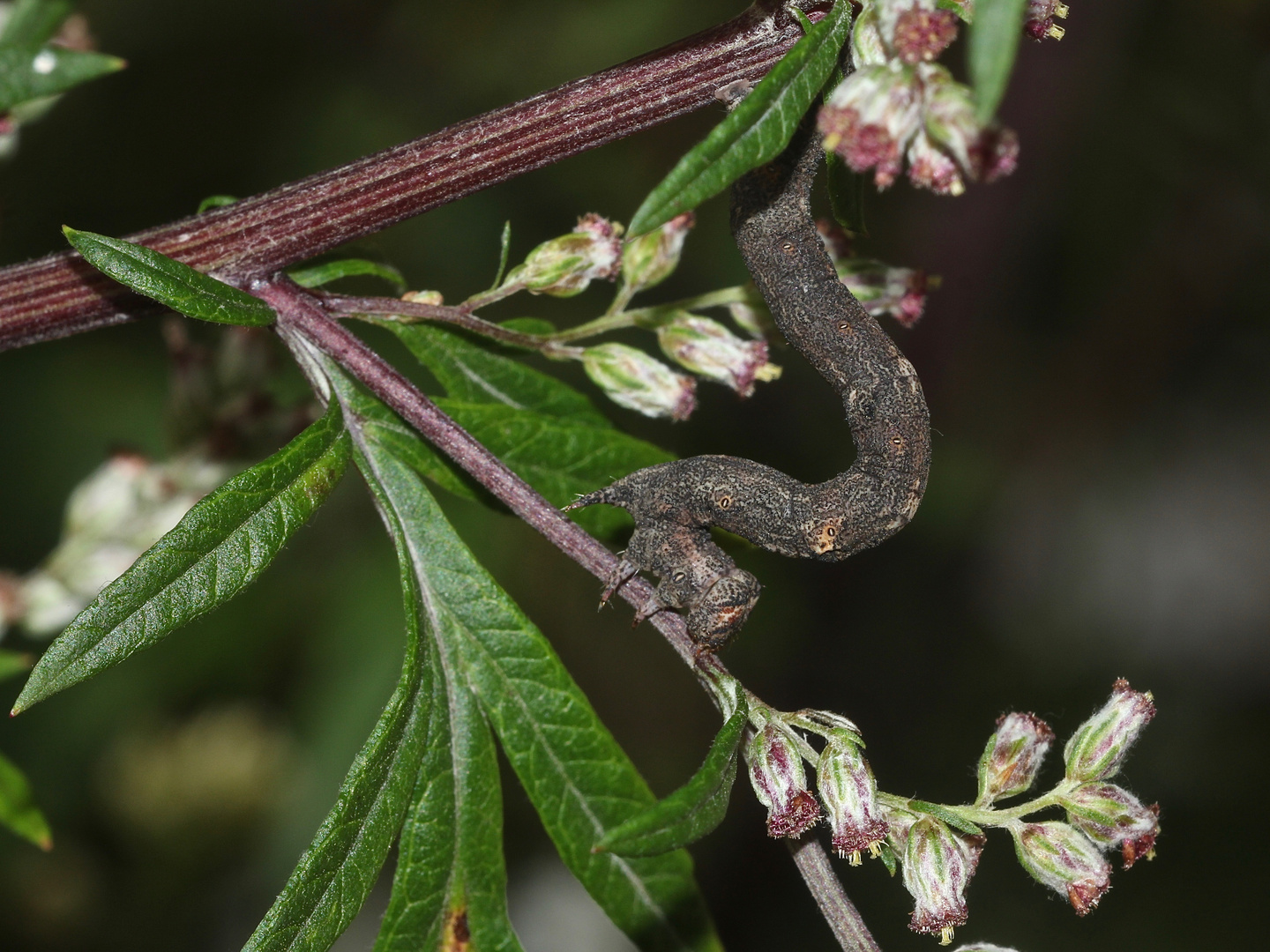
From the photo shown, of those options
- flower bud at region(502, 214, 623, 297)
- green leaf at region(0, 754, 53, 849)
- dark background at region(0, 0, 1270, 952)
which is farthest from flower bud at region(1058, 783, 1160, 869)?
dark background at region(0, 0, 1270, 952)

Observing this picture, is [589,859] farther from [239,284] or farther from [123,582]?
[239,284]

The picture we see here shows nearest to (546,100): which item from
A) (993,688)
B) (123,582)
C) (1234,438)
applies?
(123,582)

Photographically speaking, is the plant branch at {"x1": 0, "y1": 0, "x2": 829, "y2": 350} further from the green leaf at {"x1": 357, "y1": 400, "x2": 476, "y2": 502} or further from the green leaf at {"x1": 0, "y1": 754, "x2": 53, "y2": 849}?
the green leaf at {"x1": 0, "y1": 754, "x2": 53, "y2": 849}

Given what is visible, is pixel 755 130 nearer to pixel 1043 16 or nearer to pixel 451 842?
pixel 1043 16

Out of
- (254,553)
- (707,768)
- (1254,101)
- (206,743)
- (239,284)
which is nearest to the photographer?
(707,768)

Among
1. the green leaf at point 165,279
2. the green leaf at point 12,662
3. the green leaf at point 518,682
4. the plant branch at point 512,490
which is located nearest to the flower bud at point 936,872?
the plant branch at point 512,490

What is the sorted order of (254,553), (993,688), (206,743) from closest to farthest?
(254,553) < (206,743) < (993,688)

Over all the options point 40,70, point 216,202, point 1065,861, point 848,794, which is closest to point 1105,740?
point 1065,861
